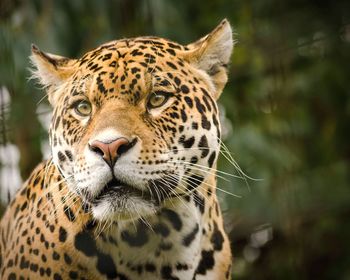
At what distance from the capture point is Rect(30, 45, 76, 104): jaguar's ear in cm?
357

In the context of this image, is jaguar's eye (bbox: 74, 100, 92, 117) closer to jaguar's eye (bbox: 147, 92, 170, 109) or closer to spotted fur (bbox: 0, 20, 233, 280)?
spotted fur (bbox: 0, 20, 233, 280)

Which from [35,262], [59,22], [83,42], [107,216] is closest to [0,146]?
[35,262]

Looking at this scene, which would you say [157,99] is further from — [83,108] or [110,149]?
[110,149]

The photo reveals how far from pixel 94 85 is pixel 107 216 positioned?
56 centimetres

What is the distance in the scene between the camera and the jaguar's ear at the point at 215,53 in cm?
351

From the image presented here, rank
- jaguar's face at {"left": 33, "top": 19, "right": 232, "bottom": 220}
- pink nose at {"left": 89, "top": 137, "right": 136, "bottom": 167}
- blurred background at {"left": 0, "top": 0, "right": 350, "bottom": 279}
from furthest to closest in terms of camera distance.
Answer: blurred background at {"left": 0, "top": 0, "right": 350, "bottom": 279} < jaguar's face at {"left": 33, "top": 19, "right": 232, "bottom": 220} < pink nose at {"left": 89, "top": 137, "right": 136, "bottom": 167}

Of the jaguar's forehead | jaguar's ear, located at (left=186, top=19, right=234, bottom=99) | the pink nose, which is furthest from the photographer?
jaguar's ear, located at (left=186, top=19, right=234, bottom=99)

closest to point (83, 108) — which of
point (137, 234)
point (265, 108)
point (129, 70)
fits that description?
point (129, 70)

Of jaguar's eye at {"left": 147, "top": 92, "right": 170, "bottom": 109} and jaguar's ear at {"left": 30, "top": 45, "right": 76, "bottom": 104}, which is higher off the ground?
jaguar's ear at {"left": 30, "top": 45, "right": 76, "bottom": 104}

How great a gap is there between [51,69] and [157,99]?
1.89 ft

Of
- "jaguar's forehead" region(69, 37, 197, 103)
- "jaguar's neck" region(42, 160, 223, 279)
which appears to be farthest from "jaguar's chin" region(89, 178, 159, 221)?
"jaguar's forehead" region(69, 37, 197, 103)

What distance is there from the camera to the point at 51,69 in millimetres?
3584

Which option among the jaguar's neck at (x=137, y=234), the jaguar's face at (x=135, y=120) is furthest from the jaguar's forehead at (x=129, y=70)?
the jaguar's neck at (x=137, y=234)

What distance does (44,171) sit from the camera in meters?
3.85
